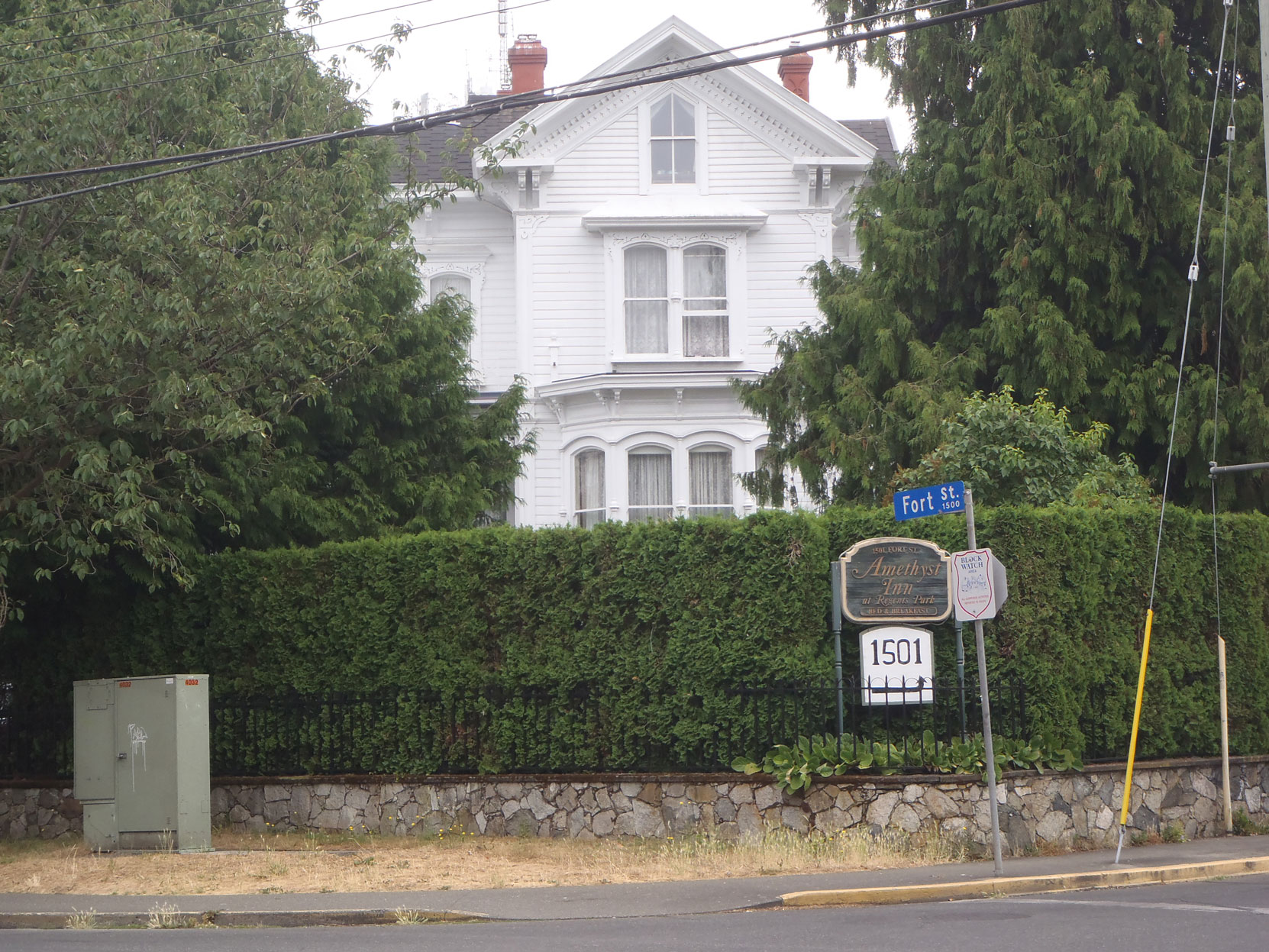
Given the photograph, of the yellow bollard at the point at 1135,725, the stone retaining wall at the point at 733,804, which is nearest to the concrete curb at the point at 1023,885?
the yellow bollard at the point at 1135,725

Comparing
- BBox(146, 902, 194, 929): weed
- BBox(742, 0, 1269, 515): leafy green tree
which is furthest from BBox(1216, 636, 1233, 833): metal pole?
BBox(146, 902, 194, 929): weed

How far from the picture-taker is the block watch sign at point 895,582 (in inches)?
545

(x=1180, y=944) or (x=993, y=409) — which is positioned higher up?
(x=993, y=409)

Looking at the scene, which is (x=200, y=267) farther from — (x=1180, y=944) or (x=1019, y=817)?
(x=1180, y=944)

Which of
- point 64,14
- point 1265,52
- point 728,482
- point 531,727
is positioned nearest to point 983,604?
point 1265,52

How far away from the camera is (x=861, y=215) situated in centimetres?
2064

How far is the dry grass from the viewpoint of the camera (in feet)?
39.3

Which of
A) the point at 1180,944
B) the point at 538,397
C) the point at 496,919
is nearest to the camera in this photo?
the point at 1180,944

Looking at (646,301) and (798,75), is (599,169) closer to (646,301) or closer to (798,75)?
(646,301)

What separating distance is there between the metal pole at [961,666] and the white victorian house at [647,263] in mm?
10458

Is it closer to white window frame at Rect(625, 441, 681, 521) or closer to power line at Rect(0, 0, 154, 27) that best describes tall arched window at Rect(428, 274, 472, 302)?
white window frame at Rect(625, 441, 681, 521)

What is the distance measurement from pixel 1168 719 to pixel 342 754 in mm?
8567

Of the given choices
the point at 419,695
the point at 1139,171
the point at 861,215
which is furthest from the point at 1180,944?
the point at 861,215

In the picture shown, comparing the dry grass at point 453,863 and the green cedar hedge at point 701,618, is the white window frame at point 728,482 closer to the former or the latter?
the green cedar hedge at point 701,618
